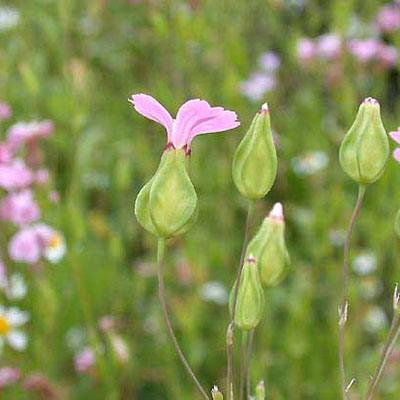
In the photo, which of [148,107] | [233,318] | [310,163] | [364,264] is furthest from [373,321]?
[148,107]

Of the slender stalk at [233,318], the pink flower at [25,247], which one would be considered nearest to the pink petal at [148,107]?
the slender stalk at [233,318]

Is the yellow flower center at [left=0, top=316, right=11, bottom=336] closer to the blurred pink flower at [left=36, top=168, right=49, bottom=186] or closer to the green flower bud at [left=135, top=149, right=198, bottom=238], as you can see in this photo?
the blurred pink flower at [left=36, top=168, right=49, bottom=186]

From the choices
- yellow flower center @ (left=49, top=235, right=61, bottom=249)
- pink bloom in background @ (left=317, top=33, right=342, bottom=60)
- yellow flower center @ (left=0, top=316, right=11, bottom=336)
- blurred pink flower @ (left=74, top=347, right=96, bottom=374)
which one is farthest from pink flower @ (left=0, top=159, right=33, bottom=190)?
pink bloom in background @ (left=317, top=33, right=342, bottom=60)

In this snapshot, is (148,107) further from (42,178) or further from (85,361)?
(85,361)

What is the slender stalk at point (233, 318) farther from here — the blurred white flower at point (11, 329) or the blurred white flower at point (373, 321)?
the blurred white flower at point (373, 321)

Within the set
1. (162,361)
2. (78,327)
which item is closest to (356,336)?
(162,361)

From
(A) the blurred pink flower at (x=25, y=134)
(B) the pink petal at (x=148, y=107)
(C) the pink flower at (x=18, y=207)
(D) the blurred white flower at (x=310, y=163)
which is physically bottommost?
(D) the blurred white flower at (x=310, y=163)
